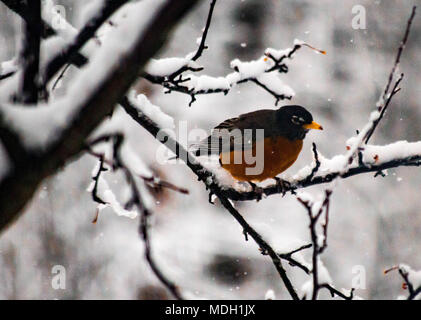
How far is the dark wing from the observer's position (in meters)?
3.39

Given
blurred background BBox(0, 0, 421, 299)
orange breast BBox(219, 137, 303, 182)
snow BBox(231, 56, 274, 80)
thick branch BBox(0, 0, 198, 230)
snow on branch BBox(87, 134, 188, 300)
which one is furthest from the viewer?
blurred background BBox(0, 0, 421, 299)

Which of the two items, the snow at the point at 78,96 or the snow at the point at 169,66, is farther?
the snow at the point at 169,66

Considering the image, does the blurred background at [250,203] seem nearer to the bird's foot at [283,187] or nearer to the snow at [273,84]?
the bird's foot at [283,187]

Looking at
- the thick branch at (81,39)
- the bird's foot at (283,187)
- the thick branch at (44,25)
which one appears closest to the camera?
the thick branch at (81,39)

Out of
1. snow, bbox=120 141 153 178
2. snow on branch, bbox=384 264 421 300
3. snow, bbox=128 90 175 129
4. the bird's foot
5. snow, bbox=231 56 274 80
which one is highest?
snow, bbox=231 56 274 80

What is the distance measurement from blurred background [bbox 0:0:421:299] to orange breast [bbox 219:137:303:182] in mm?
4451

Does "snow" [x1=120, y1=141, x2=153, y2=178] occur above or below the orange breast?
below

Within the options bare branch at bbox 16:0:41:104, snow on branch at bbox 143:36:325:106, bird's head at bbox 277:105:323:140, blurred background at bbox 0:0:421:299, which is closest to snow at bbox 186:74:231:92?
snow on branch at bbox 143:36:325:106

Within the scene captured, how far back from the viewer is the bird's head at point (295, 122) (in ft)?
11.7

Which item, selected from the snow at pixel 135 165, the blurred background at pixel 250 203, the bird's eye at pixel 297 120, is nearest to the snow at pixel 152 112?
the snow at pixel 135 165

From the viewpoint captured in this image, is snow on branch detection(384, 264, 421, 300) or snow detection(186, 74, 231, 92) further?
snow detection(186, 74, 231, 92)

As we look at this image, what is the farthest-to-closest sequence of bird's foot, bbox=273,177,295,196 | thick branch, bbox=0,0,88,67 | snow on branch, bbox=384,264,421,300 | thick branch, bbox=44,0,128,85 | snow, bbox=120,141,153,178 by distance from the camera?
bird's foot, bbox=273,177,295,196 < thick branch, bbox=0,0,88,67 < snow on branch, bbox=384,264,421,300 < thick branch, bbox=44,0,128,85 < snow, bbox=120,141,153,178

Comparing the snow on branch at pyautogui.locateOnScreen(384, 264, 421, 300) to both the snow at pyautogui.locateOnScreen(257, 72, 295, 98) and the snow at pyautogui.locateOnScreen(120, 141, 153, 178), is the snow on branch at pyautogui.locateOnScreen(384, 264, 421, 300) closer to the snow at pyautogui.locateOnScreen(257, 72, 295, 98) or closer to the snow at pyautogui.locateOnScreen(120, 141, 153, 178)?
the snow at pyautogui.locateOnScreen(120, 141, 153, 178)
